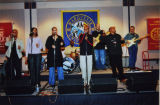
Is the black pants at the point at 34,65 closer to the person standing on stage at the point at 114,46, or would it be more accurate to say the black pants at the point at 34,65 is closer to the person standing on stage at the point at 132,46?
the person standing on stage at the point at 114,46

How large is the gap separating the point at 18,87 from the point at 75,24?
16.8ft

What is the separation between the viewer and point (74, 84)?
13.8ft

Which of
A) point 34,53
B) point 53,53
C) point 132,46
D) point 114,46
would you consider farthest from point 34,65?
point 132,46

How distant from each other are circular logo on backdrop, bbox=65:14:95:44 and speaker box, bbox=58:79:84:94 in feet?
15.6

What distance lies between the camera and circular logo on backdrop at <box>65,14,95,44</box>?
882cm

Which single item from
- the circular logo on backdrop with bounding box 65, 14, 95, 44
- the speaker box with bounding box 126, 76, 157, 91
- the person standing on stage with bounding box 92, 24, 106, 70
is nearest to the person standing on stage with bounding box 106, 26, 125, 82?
the speaker box with bounding box 126, 76, 157, 91

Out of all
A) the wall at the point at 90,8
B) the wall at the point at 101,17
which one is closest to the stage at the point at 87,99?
the wall at the point at 90,8

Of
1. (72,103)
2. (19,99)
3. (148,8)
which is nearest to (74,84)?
(72,103)

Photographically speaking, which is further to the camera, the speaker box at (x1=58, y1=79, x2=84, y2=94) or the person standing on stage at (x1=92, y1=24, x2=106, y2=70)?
the person standing on stage at (x1=92, y1=24, x2=106, y2=70)

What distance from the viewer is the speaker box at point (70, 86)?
4224 millimetres

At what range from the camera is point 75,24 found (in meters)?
8.86

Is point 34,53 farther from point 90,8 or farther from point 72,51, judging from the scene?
point 90,8

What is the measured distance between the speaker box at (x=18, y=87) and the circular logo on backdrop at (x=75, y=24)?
474 centimetres

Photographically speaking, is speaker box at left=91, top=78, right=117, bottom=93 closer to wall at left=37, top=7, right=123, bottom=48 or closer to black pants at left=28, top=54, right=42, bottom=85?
black pants at left=28, top=54, right=42, bottom=85
